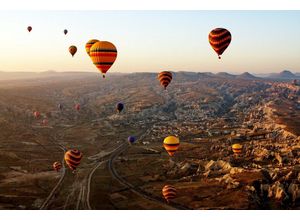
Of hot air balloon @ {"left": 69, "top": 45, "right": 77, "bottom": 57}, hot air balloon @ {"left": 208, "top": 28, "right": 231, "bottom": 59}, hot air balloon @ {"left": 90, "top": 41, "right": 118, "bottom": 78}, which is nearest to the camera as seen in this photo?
hot air balloon @ {"left": 90, "top": 41, "right": 118, "bottom": 78}

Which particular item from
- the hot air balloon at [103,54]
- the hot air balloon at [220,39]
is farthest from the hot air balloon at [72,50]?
the hot air balloon at [220,39]

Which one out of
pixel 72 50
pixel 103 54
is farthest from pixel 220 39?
pixel 72 50

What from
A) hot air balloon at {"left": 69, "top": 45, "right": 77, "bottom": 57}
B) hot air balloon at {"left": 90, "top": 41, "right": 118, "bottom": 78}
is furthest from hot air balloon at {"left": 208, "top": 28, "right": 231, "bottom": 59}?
hot air balloon at {"left": 69, "top": 45, "right": 77, "bottom": 57}

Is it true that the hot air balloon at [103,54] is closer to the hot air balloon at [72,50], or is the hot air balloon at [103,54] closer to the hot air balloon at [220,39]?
the hot air balloon at [220,39]

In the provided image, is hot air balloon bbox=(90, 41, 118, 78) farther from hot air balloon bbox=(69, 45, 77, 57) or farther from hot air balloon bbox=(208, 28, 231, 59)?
hot air balloon bbox=(69, 45, 77, 57)

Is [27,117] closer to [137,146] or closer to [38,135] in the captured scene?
[38,135]

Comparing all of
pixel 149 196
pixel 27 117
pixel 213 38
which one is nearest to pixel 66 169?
pixel 149 196
